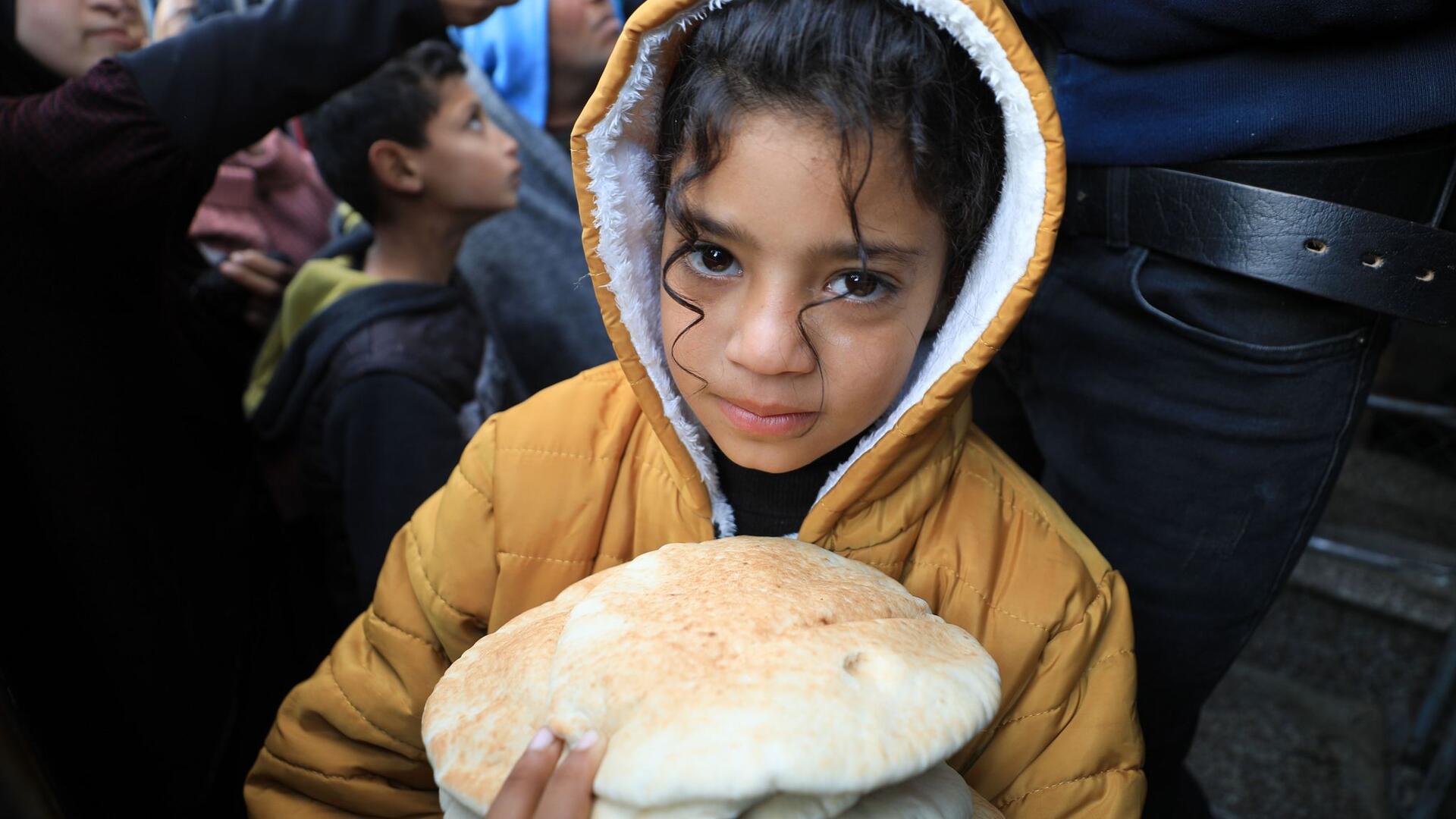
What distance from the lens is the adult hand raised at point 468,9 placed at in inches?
65.5

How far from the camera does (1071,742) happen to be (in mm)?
1143

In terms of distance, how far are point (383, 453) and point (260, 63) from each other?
0.77 meters

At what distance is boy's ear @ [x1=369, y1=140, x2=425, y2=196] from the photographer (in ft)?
7.84

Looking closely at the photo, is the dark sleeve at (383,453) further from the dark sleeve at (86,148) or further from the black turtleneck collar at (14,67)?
the black turtleneck collar at (14,67)

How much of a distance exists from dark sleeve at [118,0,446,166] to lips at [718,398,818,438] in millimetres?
979

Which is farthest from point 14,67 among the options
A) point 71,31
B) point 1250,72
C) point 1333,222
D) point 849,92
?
point 1333,222

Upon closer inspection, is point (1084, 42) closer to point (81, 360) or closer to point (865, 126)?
point (865, 126)

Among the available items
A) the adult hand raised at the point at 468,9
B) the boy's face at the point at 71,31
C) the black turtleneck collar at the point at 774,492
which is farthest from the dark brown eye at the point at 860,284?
the boy's face at the point at 71,31

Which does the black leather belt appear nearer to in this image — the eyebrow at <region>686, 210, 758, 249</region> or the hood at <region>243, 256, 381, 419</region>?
the eyebrow at <region>686, 210, 758, 249</region>

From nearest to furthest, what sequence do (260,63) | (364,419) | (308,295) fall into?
(260,63)
(364,419)
(308,295)

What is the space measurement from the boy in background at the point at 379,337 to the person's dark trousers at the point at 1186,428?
1.26m

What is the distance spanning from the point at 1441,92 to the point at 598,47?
207cm

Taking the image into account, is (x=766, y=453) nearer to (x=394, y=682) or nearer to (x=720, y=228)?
(x=720, y=228)

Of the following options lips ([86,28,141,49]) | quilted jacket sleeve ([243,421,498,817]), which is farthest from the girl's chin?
lips ([86,28,141,49])
